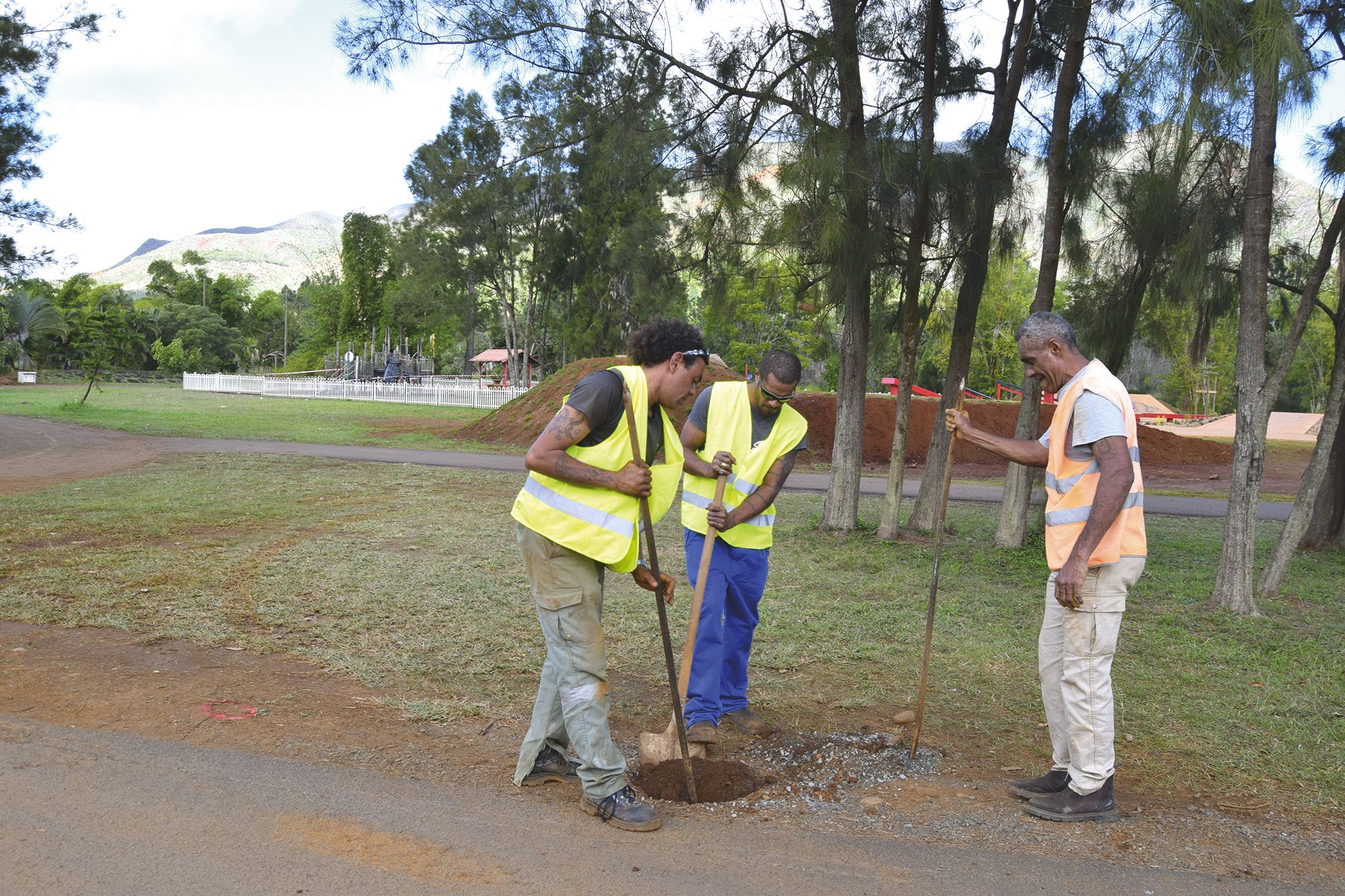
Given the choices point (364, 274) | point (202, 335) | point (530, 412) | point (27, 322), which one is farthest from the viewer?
point (202, 335)

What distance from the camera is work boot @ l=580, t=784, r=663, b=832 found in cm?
360

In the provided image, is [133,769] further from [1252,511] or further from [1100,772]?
[1252,511]

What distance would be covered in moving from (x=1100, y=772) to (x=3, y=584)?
7.22 metres

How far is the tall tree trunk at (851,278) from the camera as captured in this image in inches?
370

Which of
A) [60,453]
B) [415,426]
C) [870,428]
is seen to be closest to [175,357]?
[415,426]

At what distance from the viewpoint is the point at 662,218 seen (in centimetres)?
1158

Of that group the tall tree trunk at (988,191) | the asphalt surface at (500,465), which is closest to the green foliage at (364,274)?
the asphalt surface at (500,465)

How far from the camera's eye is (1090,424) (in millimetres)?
3807

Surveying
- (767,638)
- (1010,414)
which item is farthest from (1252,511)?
(1010,414)

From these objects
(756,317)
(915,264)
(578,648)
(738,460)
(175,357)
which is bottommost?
(578,648)

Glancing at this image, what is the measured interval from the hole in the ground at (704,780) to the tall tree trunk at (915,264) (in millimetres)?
6652

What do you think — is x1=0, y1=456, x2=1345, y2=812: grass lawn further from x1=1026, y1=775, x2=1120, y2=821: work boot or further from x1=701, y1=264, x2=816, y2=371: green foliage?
x1=701, y1=264, x2=816, y2=371: green foliage

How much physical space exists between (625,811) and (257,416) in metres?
26.6

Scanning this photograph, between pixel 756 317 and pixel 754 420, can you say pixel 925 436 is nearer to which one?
pixel 756 317
